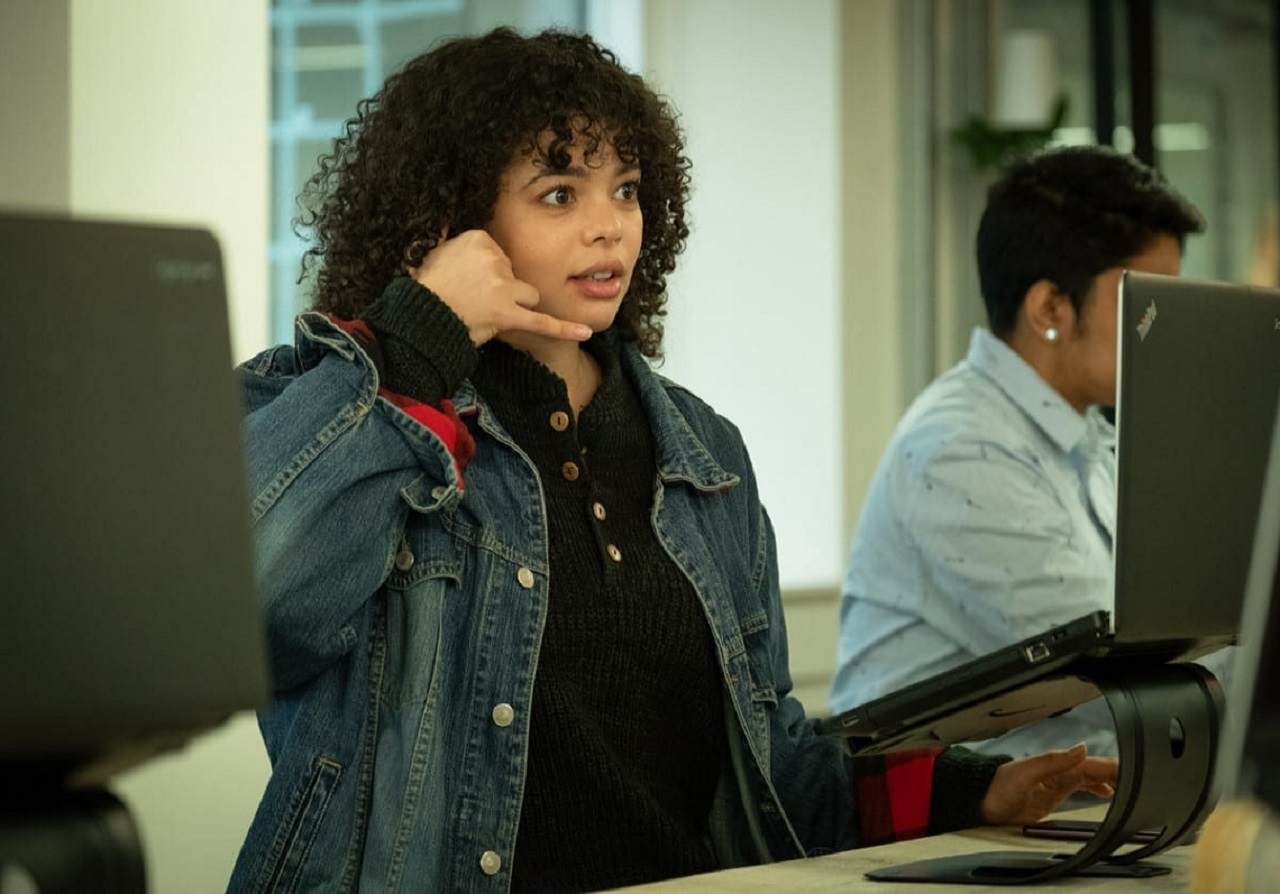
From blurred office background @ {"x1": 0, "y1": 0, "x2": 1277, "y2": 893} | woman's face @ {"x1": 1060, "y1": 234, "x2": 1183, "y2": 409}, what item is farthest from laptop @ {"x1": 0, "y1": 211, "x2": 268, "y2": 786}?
woman's face @ {"x1": 1060, "y1": 234, "x2": 1183, "y2": 409}

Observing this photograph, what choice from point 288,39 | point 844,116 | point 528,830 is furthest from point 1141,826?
point 844,116

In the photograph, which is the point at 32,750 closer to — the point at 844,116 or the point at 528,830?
the point at 528,830

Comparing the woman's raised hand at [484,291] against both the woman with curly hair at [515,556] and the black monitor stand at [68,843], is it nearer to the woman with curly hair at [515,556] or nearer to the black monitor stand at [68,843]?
the woman with curly hair at [515,556]

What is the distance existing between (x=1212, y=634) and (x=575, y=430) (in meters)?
0.70

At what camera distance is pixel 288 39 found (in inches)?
144

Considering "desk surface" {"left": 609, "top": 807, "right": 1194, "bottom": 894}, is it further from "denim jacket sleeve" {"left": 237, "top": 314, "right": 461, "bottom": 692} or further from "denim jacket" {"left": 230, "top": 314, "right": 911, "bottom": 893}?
"denim jacket sleeve" {"left": 237, "top": 314, "right": 461, "bottom": 692}

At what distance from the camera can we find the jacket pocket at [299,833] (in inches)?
61.4

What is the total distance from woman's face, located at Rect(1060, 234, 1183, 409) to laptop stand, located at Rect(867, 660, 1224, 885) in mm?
1011

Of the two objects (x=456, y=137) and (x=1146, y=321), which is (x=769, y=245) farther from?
(x=1146, y=321)

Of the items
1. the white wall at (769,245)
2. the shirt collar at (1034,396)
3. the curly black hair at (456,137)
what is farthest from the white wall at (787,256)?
the curly black hair at (456,137)

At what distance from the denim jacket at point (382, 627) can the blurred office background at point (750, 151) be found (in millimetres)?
977

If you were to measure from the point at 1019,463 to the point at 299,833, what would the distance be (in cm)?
119

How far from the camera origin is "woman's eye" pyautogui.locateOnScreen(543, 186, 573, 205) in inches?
72.2

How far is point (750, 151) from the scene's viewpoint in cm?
436
